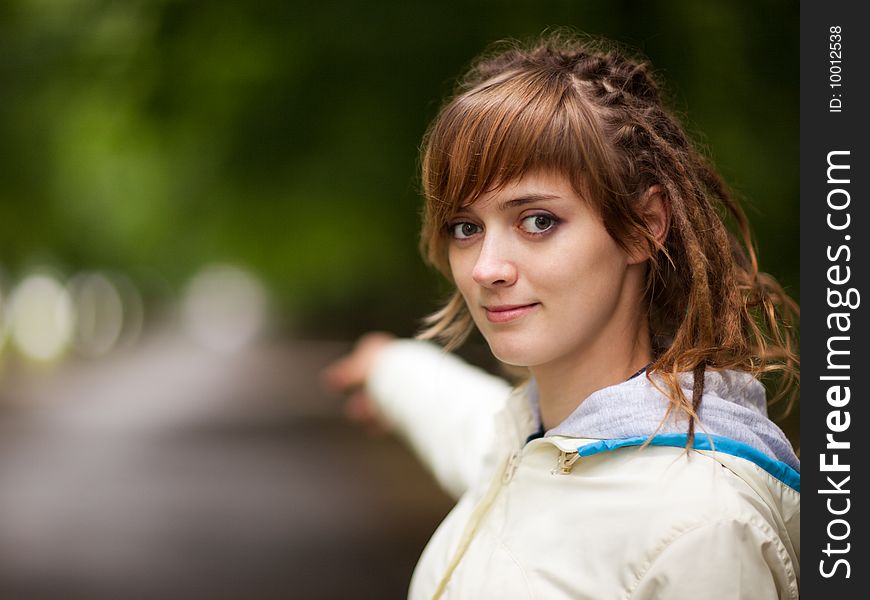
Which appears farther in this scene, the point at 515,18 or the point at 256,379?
the point at 256,379

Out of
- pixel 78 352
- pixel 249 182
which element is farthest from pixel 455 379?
pixel 78 352

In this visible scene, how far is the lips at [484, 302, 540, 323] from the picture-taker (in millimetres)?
1765

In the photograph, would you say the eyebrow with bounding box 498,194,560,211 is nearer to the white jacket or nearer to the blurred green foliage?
the white jacket

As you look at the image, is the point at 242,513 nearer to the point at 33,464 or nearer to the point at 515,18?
the point at 33,464

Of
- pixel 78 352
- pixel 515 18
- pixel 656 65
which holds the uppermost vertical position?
pixel 78 352

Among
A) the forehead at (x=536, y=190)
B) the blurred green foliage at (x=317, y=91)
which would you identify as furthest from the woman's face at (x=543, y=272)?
the blurred green foliage at (x=317, y=91)

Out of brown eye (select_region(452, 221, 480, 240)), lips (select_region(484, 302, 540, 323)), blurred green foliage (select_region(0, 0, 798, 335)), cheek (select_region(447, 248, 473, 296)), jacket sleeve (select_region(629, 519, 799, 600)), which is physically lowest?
jacket sleeve (select_region(629, 519, 799, 600))

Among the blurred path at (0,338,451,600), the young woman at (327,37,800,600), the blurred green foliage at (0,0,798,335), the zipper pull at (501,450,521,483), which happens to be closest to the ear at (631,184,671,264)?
the young woman at (327,37,800,600)

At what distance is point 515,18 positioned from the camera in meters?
3.04

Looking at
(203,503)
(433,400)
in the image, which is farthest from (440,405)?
(203,503)

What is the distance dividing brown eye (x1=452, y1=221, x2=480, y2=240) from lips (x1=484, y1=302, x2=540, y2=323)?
149 mm

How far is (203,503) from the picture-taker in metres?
8.21

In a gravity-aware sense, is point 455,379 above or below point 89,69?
below

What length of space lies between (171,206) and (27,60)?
794 mm
